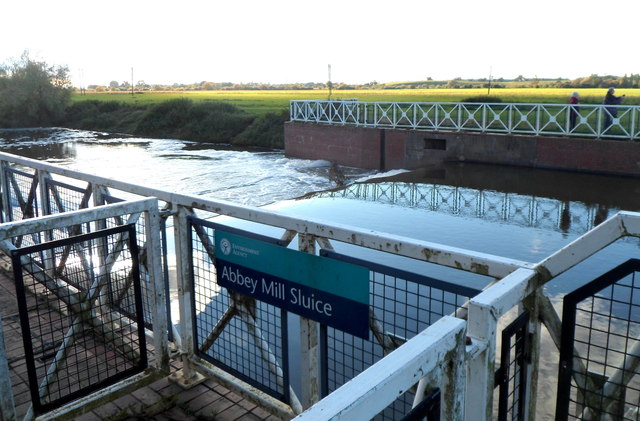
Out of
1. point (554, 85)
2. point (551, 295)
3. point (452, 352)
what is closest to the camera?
point (452, 352)

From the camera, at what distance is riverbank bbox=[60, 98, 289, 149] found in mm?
39188

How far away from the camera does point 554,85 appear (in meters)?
86.8

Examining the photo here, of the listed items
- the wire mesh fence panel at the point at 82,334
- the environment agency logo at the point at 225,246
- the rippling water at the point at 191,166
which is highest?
the environment agency logo at the point at 225,246

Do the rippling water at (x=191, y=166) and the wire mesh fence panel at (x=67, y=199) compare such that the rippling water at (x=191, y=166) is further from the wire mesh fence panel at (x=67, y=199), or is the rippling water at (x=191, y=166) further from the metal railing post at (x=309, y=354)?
the metal railing post at (x=309, y=354)

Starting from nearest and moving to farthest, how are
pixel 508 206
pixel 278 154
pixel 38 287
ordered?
pixel 38 287
pixel 508 206
pixel 278 154

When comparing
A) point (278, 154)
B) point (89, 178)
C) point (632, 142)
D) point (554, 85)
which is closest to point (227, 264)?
point (89, 178)

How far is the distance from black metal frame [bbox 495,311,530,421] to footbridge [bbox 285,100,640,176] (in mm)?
18053

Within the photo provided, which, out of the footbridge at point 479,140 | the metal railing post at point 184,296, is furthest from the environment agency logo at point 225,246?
the footbridge at point 479,140

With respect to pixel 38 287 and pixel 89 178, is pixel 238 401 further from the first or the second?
pixel 38 287

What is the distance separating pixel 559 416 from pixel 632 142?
1818 cm

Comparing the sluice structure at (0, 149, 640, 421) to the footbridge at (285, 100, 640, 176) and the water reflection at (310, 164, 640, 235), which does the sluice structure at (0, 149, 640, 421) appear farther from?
the footbridge at (285, 100, 640, 176)

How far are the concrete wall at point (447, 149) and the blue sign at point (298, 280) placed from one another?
17.6 m

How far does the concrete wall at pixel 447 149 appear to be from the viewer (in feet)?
61.6

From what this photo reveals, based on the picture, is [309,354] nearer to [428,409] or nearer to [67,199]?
[428,409]
